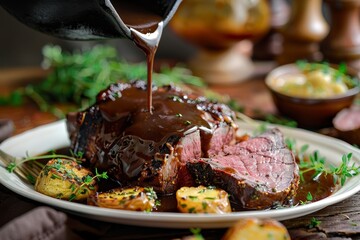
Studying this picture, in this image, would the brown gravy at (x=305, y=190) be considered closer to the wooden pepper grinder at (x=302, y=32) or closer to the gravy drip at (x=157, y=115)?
the gravy drip at (x=157, y=115)

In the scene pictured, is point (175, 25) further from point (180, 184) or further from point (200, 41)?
point (180, 184)

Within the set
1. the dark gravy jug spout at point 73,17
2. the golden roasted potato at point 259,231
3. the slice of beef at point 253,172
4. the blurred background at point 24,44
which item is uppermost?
the dark gravy jug spout at point 73,17

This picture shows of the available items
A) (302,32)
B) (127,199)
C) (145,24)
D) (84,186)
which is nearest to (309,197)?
(127,199)

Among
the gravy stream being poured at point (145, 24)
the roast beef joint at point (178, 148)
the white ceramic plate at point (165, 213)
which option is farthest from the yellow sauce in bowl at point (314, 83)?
the gravy stream being poured at point (145, 24)

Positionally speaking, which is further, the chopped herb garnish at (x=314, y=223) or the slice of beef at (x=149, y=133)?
the slice of beef at (x=149, y=133)

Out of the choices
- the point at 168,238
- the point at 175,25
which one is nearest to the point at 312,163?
the point at 168,238

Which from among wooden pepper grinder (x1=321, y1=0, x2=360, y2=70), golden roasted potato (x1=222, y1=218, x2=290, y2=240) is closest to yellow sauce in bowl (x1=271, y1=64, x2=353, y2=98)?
wooden pepper grinder (x1=321, y1=0, x2=360, y2=70)
